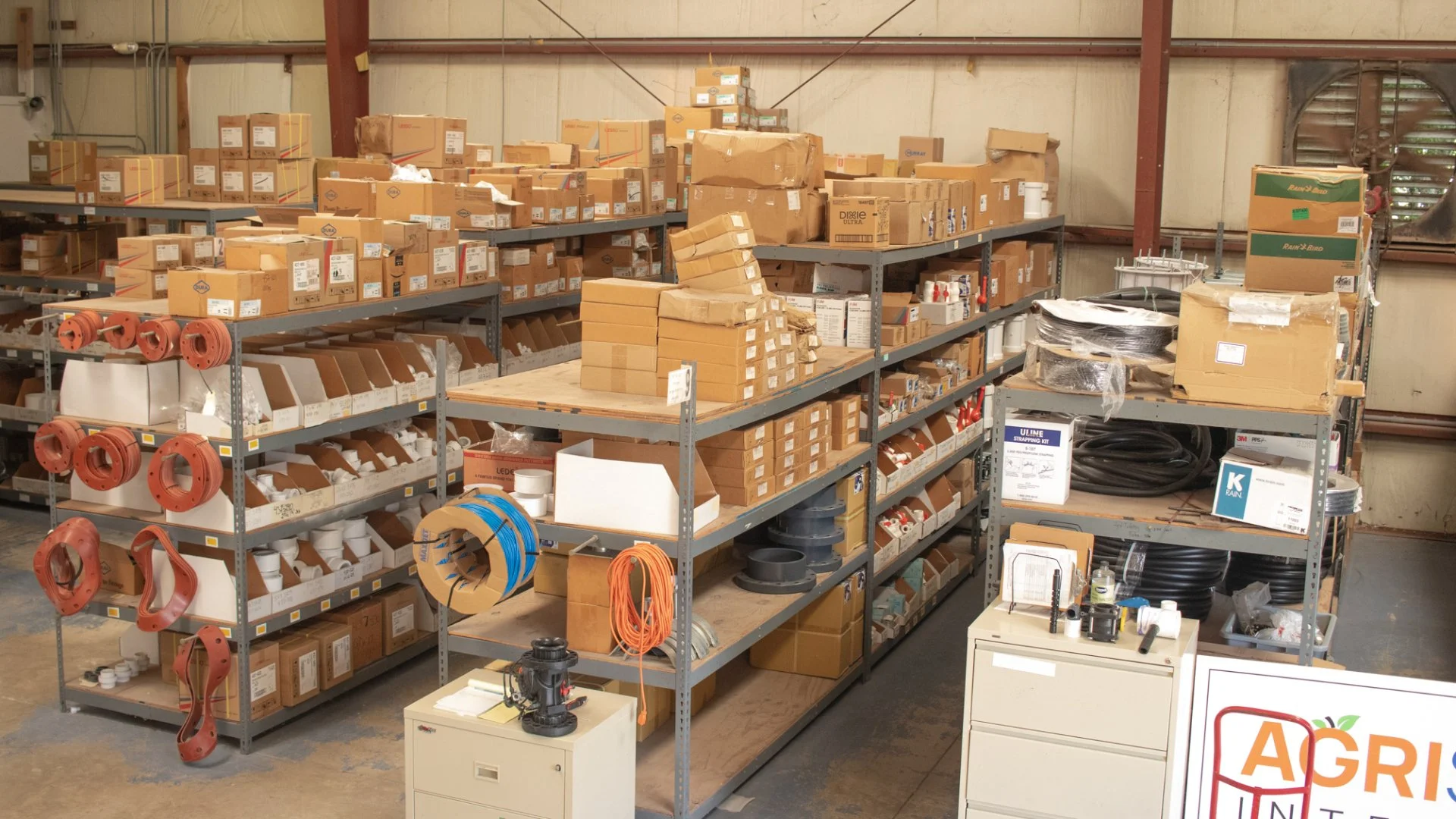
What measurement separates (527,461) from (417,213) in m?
2.03

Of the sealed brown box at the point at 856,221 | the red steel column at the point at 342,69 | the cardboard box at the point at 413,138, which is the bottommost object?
the sealed brown box at the point at 856,221

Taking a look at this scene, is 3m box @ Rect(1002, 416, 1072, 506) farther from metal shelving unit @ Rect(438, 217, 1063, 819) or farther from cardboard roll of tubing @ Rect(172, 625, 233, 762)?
cardboard roll of tubing @ Rect(172, 625, 233, 762)

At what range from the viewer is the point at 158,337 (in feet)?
15.8

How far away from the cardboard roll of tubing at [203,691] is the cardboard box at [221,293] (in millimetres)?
1160

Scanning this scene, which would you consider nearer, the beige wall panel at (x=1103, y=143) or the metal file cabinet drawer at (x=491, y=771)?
the metal file cabinet drawer at (x=491, y=771)

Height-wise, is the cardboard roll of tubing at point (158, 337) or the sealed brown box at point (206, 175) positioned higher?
the sealed brown box at point (206, 175)

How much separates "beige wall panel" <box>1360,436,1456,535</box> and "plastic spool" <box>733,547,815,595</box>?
4.79 meters

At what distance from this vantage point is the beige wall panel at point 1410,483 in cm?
838

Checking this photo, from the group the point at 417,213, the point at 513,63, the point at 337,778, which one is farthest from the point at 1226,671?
the point at 513,63

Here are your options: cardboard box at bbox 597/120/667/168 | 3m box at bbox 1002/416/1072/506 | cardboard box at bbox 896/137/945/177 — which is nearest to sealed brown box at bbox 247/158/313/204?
cardboard box at bbox 597/120/667/168

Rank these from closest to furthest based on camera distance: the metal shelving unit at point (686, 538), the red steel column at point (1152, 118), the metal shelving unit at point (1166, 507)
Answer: the metal shelving unit at point (1166, 507)
the metal shelving unit at point (686, 538)
the red steel column at point (1152, 118)

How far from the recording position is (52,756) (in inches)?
199

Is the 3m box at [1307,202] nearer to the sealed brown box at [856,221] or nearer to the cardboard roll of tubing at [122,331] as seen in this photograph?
the sealed brown box at [856,221]

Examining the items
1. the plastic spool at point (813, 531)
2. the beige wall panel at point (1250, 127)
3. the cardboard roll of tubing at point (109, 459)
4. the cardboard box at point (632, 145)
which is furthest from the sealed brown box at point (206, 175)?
the beige wall panel at point (1250, 127)
